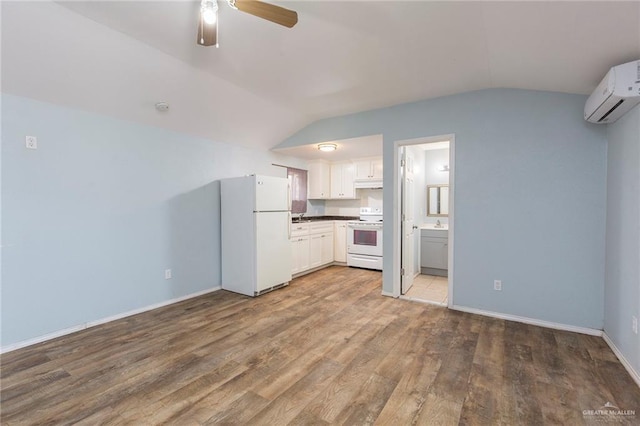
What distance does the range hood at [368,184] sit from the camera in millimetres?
5746

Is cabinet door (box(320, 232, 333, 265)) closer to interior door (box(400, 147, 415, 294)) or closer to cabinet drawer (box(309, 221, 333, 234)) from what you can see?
cabinet drawer (box(309, 221, 333, 234))

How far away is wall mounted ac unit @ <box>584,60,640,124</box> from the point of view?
6.25ft

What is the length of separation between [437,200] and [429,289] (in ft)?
6.52

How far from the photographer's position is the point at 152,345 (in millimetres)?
2555

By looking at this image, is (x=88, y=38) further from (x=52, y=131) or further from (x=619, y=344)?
(x=619, y=344)

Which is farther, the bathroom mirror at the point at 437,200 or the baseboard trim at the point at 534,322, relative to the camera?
the bathroom mirror at the point at 437,200

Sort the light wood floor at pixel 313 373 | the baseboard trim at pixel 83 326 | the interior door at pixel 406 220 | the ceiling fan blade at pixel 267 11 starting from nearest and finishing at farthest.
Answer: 1. the ceiling fan blade at pixel 267 11
2. the light wood floor at pixel 313 373
3. the baseboard trim at pixel 83 326
4. the interior door at pixel 406 220

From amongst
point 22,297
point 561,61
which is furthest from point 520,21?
point 22,297

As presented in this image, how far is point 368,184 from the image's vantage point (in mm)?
5828

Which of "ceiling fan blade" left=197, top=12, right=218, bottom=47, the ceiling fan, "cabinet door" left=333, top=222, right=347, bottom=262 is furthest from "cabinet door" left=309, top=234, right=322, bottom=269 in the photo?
the ceiling fan

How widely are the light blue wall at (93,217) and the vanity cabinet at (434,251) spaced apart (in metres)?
3.66

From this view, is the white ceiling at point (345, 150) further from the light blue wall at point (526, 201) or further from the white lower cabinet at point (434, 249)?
the white lower cabinet at point (434, 249)

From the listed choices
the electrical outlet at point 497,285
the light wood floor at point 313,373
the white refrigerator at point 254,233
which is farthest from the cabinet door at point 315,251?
the electrical outlet at point 497,285

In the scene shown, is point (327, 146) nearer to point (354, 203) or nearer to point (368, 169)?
point (368, 169)
